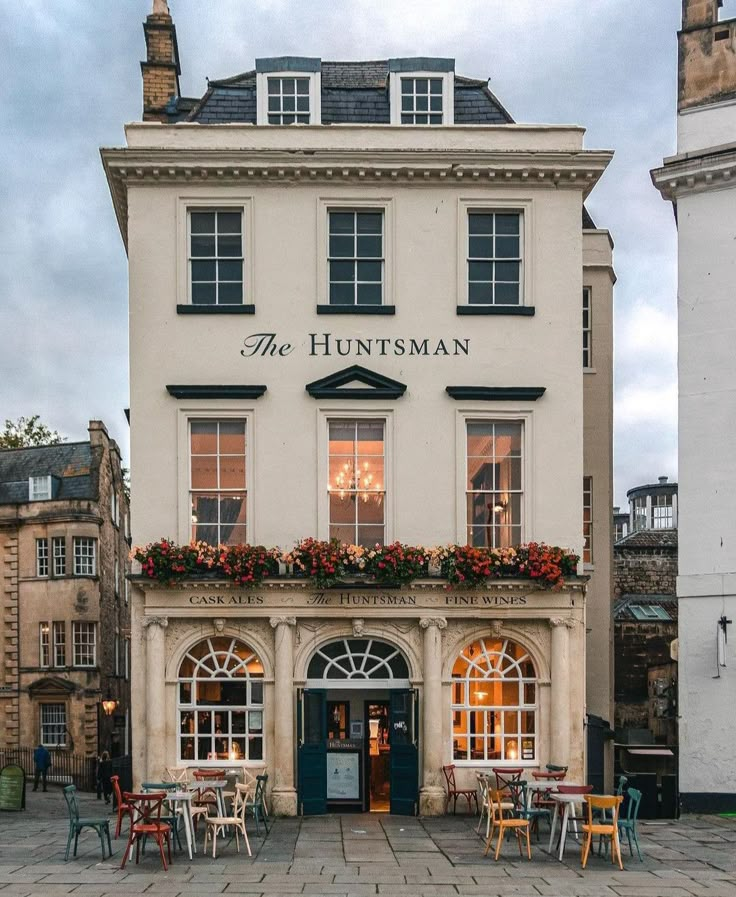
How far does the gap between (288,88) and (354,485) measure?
7.67 metres

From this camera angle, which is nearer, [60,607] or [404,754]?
[404,754]

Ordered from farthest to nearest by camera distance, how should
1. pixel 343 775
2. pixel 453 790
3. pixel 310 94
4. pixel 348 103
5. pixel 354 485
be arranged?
1. pixel 348 103
2. pixel 310 94
3. pixel 354 485
4. pixel 343 775
5. pixel 453 790

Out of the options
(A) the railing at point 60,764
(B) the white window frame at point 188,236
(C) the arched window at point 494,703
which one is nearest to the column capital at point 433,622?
(C) the arched window at point 494,703

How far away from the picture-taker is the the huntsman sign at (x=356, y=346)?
69.6 feet

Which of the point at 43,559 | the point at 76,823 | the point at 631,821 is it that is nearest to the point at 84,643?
the point at 43,559

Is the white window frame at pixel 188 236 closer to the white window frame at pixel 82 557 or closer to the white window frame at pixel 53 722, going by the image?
the white window frame at pixel 82 557

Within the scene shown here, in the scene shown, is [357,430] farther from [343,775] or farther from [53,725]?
[53,725]

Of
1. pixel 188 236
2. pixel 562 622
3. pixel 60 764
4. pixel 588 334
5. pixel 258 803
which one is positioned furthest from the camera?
pixel 60 764

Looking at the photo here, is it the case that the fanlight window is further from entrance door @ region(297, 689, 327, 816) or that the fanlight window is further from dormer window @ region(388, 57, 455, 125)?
dormer window @ region(388, 57, 455, 125)

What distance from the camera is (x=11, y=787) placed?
2361 cm

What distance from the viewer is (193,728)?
67.7ft

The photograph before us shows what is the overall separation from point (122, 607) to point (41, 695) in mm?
7019

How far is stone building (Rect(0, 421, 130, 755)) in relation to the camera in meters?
40.3

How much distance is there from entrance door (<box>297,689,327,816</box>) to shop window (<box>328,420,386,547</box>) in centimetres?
289
